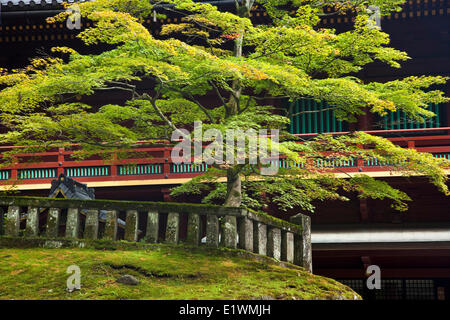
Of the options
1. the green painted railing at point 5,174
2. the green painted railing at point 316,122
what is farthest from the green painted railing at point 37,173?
the green painted railing at point 316,122

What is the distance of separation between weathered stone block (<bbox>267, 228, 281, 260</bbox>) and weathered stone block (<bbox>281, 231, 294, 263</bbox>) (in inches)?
4.9

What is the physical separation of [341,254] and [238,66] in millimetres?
8981

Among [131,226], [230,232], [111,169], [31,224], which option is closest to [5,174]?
[111,169]

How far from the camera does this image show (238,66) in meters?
12.0

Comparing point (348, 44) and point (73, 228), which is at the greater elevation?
point (348, 44)

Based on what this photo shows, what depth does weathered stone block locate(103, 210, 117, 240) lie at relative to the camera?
→ 12.6m

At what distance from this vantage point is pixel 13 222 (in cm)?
1274

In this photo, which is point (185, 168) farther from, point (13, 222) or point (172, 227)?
point (13, 222)

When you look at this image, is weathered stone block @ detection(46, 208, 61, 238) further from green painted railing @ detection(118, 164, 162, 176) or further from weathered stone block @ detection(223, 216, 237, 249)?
green painted railing @ detection(118, 164, 162, 176)

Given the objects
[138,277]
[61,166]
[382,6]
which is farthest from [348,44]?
[61,166]

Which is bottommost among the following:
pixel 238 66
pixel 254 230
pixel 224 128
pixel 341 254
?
pixel 341 254

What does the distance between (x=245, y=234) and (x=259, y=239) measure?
0.36 metres

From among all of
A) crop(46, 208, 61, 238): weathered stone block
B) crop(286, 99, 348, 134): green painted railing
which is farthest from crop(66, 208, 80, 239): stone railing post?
crop(286, 99, 348, 134): green painted railing

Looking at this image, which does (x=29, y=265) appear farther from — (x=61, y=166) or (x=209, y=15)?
(x=61, y=166)
